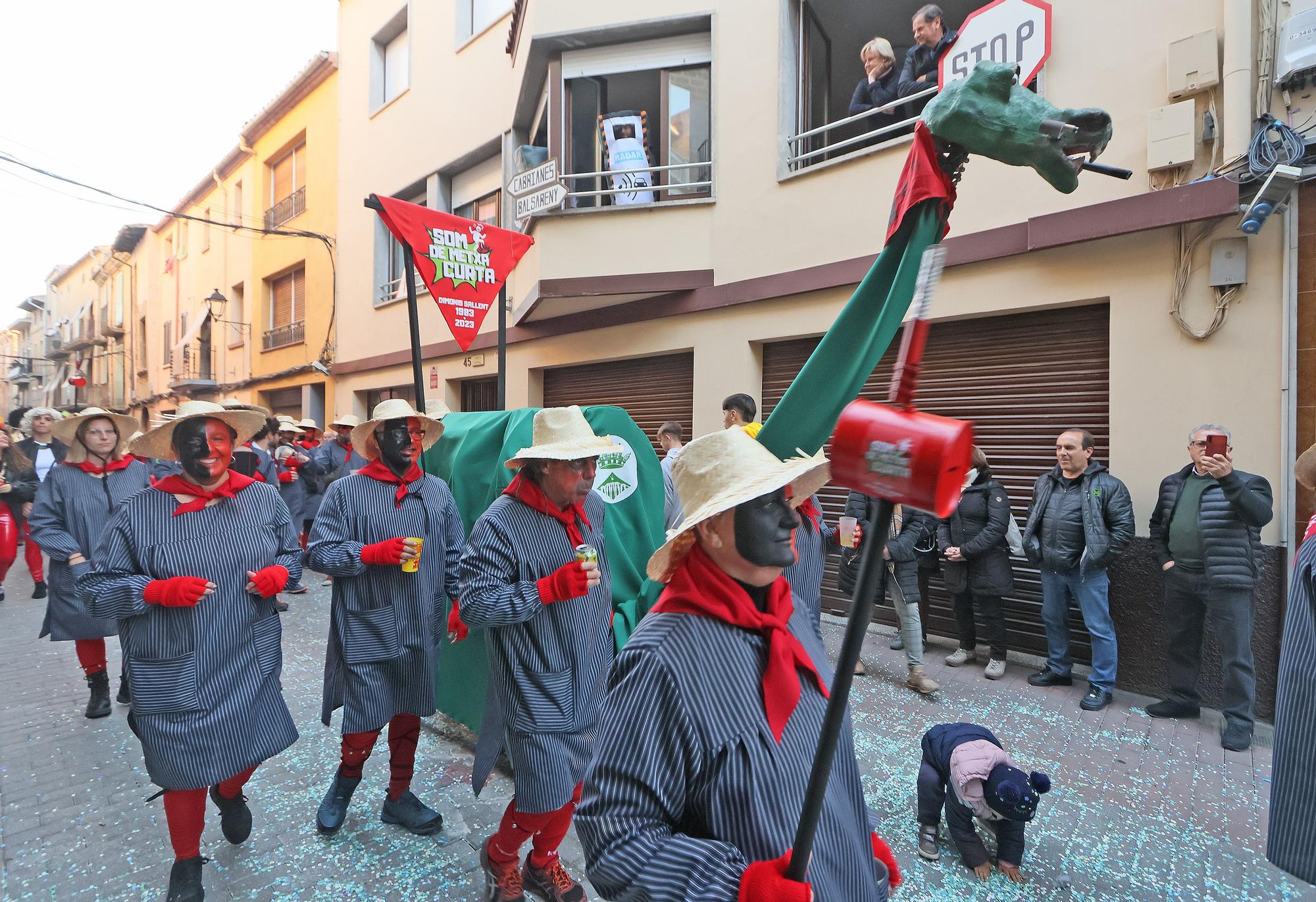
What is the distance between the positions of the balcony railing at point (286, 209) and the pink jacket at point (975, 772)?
1977 centimetres

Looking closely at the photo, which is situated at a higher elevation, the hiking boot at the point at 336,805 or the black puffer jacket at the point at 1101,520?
the black puffer jacket at the point at 1101,520

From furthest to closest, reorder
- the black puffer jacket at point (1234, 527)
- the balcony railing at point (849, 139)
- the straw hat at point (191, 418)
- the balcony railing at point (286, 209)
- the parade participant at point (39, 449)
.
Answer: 1. the balcony railing at point (286, 209)
2. the parade participant at point (39, 449)
3. the balcony railing at point (849, 139)
4. the black puffer jacket at point (1234, 527)
5. the straw hat at point (191, 418)

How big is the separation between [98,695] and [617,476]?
430 cm

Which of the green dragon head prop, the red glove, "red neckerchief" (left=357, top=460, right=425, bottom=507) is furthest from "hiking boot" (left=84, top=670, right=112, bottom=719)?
the green dragon head prop

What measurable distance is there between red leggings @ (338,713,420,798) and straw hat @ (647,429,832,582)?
8.24ft

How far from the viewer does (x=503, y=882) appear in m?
2.86

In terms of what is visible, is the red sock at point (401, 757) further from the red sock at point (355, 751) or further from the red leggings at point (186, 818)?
the red leggings at point (186, 818)

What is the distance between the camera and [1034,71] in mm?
6113

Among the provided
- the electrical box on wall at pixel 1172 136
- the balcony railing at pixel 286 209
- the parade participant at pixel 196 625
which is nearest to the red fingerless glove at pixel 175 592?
the parade participant at pixel 196 625

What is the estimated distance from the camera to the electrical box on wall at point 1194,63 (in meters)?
5.11

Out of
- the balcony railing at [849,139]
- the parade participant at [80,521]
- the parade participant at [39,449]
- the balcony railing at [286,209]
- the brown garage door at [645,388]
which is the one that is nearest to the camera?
the parade participant at [80,521]

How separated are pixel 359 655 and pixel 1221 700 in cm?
566

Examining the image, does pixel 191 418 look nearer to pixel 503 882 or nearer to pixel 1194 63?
pixel 503 882

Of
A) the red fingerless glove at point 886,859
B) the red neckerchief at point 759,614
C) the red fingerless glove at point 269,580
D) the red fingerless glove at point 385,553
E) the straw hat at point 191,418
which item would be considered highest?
the straw hat at point 191,418
